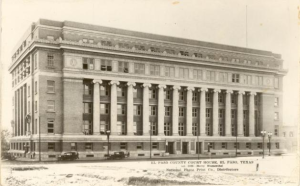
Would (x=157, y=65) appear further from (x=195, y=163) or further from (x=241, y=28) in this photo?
(x=195, y=163)

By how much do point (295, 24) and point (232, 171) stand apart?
13005 millimetres

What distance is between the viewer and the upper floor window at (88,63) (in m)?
47.2

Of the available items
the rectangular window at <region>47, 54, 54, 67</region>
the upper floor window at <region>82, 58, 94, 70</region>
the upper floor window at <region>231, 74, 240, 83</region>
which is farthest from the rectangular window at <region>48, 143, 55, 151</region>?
the upper floor window at <region>231, 74, 240, 83</region>

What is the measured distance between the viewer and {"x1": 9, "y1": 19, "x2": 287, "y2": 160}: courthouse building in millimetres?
44750

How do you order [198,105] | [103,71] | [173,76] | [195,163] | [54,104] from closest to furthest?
[195,163] < [54,104] < [103,71] < [173,76] < [198,105]

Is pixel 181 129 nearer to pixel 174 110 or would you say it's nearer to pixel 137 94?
pixel 174 110

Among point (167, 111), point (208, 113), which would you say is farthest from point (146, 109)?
point (208, 113)

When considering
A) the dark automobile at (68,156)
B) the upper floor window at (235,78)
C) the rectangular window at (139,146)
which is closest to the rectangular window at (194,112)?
the upper floor window at (235,78)

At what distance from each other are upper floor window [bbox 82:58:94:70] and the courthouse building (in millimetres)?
124

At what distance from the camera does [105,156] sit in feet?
157

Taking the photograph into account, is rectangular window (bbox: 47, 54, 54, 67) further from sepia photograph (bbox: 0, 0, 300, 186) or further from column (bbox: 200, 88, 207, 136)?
column (bbox: 200, 88, 207, 136)

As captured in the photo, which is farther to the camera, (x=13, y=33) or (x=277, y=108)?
(x=277, y=108)

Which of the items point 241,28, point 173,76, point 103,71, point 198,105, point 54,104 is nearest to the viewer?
point 241,28

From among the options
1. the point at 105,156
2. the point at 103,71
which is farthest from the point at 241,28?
the point at 105,156
